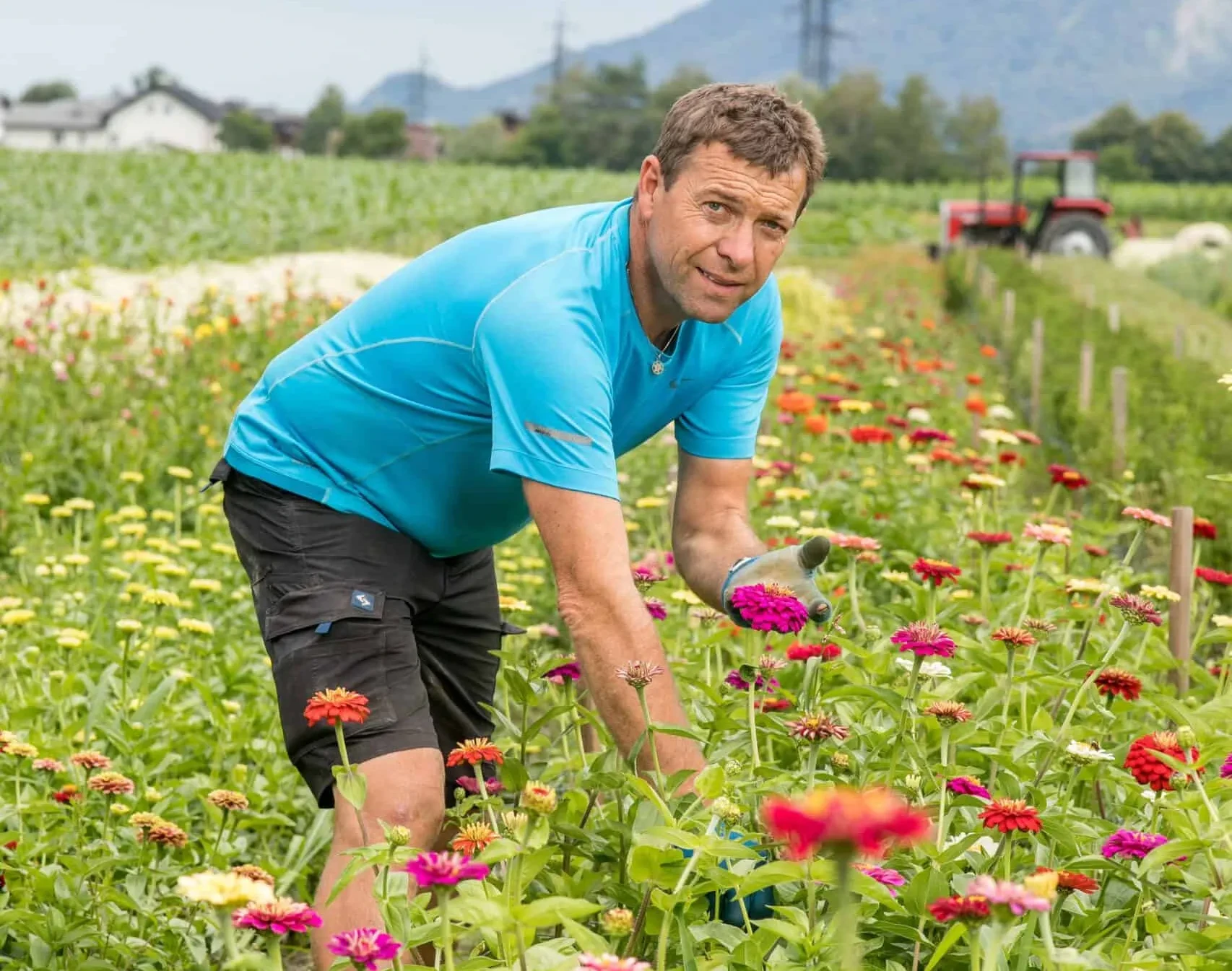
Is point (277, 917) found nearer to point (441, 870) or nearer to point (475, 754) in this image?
point (441, 870)

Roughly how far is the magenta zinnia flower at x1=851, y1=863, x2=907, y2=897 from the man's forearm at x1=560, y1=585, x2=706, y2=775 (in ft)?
1.01

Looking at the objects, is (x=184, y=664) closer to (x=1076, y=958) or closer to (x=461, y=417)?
(x=461, y=417)

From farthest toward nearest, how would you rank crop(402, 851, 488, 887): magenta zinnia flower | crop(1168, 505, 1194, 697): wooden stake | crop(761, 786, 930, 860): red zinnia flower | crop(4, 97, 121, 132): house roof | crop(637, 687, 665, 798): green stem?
1. crop(4, 97, 121, 132): house roof
2. crop(1168, 505, 1194, 697): wooden stake
3. crop(637, 687, 665, 798): green stem
4. crop(402, 851, 488, 887): magenta zinnia flower
5. crop(761, 786, 930, 860): red zinnia flower

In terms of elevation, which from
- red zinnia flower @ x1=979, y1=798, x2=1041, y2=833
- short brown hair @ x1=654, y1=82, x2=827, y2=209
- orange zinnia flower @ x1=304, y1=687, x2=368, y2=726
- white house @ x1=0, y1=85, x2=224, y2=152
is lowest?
red zinnia flower @ x1=979, y1=798, x2=1041, y2=833

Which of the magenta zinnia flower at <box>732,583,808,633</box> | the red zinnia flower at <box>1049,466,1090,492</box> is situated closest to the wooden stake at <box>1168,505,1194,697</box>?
the red zinnia flower at <box>1049,466,1090,492</box>

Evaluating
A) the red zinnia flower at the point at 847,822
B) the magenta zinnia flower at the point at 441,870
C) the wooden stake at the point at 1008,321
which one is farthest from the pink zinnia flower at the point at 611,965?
the wooden stake at the point at 1008,321

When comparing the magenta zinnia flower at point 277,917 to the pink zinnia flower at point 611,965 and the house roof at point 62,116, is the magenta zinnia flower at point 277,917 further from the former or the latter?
the house roof at point 62,116

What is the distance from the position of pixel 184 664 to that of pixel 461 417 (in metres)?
2.13

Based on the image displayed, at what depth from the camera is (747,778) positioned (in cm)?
227

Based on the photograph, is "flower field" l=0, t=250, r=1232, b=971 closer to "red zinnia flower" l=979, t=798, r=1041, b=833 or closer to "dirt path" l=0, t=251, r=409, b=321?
"red zinnia flower" l=979, t=798, r=1041, b=833

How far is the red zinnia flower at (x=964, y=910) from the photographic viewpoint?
4.74 feet

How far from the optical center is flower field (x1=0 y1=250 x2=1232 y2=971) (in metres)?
1.78

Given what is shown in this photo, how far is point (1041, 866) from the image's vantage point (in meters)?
2.06

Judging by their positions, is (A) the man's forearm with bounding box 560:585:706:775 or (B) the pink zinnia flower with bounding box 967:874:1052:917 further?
(A) the man's forearm with bounding box 560:585:706:775
